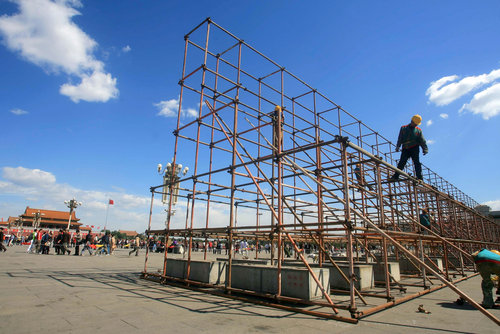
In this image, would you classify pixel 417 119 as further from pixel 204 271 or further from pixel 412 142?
pixel 204 271

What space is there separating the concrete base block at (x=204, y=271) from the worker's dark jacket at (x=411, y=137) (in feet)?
23.9

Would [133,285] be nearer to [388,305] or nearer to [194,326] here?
[194,326]

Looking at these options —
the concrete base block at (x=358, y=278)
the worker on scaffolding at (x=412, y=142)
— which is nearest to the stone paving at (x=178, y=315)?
the concrete base block at (x=358, y=278)

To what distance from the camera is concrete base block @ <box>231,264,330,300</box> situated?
6.58 m

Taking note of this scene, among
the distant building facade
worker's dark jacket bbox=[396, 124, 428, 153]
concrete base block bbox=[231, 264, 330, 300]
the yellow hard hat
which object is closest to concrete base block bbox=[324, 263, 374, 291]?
concrete base block bbox=[231, 264, 330, 300]

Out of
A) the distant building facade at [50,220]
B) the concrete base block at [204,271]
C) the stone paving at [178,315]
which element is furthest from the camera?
the distant building facade at [50,220]

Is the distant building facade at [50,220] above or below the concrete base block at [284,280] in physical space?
above

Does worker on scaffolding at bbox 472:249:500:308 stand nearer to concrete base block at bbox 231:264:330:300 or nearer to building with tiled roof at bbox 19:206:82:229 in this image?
concrete base block at bbox 231:264:330:300

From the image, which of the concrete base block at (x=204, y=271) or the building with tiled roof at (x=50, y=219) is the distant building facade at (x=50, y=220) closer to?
the building with tiled roof at (x=50, y=219)

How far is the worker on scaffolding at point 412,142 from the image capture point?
909 cm

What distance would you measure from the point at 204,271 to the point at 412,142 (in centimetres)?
791

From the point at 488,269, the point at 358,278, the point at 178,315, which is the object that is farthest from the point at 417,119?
the point at 178,315

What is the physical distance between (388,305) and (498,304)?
113 inches

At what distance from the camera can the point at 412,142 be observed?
920 centimetres
